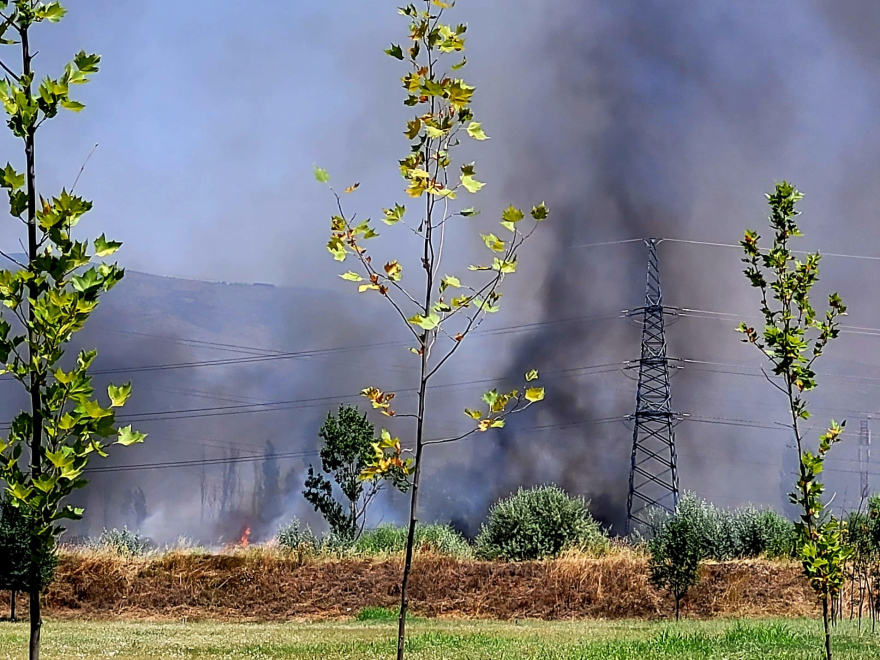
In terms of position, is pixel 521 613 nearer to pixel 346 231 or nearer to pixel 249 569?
pixel 249 569

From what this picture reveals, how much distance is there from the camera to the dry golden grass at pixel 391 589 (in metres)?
24.4

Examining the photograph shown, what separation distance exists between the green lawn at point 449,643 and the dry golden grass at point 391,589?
4820 millimetres

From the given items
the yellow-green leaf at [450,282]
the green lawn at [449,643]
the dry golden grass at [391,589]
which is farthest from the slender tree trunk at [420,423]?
the dry golden grass at [391,589]

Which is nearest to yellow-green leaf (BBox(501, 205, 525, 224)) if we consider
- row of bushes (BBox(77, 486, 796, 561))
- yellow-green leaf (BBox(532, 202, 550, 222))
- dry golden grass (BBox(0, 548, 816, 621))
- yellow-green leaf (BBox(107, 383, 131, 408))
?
yellow-green leaf (BBox(532, 202, 550, 222))

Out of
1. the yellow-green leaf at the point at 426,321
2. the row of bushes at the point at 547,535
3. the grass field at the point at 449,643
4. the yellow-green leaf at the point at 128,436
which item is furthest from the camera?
the row of bushes at the point at 547,535

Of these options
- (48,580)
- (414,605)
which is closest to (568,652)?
(414,605)

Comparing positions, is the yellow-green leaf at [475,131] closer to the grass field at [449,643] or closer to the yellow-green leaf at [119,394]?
the yellow-green leaf at [119,394]

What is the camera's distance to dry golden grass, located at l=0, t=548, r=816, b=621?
2438 cm

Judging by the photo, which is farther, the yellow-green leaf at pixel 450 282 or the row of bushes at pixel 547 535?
the row of bushes at pixel 547 535

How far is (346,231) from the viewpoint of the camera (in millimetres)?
4898

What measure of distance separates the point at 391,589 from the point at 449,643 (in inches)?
429

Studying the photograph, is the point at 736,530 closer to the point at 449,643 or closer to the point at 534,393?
the point at 449,643

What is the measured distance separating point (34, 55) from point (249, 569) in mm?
22674

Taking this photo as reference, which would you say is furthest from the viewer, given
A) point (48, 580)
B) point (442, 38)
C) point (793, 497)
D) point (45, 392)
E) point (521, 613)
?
point (521, 613)
